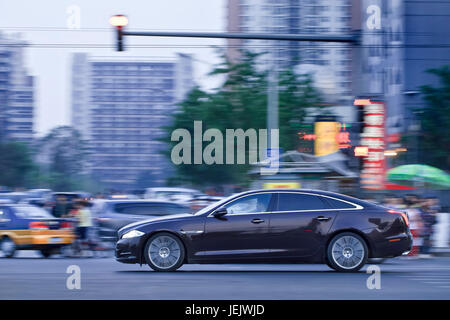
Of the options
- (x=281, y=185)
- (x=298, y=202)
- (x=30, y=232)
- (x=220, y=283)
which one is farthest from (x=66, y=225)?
(x=220, y=283)

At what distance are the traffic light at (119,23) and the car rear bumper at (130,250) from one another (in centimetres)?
574

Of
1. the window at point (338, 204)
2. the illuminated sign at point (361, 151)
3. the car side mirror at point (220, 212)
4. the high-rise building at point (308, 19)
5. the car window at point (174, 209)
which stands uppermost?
the high-rise building at point (308, 19)

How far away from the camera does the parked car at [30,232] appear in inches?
676

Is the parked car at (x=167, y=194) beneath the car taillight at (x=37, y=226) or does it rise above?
beneath

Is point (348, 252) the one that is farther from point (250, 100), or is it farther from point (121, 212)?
point (250, 100)

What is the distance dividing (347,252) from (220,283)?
255 cm

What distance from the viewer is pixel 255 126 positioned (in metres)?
39.3

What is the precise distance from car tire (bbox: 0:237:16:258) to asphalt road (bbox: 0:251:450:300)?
4.16m

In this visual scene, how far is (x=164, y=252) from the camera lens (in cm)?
1160

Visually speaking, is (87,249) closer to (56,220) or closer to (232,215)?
(56,220)

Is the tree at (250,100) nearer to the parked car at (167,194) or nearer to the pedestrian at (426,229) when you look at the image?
the parked car at (167,194)

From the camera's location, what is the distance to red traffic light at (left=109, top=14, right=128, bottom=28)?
15.7 m

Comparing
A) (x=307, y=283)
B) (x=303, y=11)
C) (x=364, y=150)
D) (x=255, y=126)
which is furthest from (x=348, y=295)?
(x=303, y=11)

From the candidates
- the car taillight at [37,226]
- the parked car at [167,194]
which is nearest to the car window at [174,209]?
the car taillight at [37,226]
